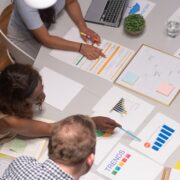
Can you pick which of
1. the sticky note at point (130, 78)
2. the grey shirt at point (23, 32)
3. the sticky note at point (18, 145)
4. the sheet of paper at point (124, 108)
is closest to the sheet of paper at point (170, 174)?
the sheet of paper at point (124, 108)

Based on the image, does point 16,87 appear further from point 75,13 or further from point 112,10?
point 112,10

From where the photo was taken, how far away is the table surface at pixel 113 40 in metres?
1.94

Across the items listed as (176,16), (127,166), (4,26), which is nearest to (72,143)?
(127,166)

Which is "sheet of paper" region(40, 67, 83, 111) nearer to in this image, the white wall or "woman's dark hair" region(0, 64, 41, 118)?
"woman's dark hair" region(0, 64, 41, 118)

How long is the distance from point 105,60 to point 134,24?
0.84ft

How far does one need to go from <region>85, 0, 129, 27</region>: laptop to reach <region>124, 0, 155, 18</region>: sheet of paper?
0.10 ft

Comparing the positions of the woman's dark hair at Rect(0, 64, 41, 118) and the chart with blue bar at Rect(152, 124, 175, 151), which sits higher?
the chart with blue bar at Rect(152, 124, 175, 151)

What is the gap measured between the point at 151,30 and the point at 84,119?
1.01 m

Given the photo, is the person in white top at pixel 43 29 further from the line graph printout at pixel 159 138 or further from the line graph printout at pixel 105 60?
the line graph printout at pixel 159 138

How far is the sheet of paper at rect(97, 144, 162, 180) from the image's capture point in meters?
1.71

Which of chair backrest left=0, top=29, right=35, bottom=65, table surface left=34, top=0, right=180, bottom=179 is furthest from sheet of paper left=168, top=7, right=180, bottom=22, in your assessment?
chair backrest left=0, top=29, right=35, bottom=65

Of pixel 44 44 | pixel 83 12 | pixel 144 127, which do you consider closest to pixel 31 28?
pixel 44 44

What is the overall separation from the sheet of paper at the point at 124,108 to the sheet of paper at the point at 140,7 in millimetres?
579

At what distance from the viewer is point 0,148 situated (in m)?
1.89
